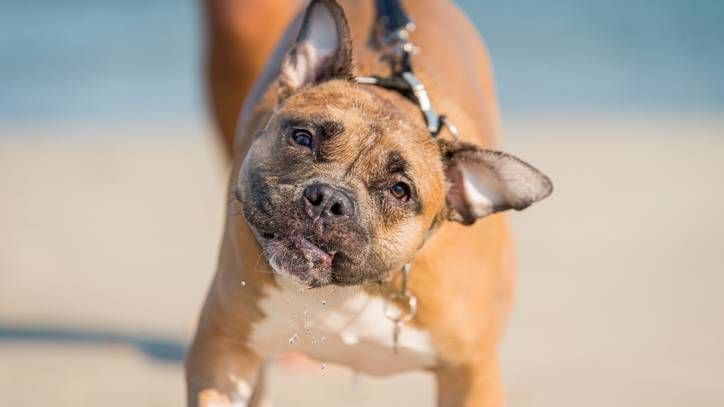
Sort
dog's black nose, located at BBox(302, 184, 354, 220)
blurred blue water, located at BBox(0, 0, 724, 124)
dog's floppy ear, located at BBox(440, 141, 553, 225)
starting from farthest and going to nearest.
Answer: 1. blurred blue water, located at BBox(0, 0, 724, 124)
2. dog's floppy ear, located at BBox(440, 141, 553, 225)
3. dog's black nose, located at BBox(302, 184, 354, 220)

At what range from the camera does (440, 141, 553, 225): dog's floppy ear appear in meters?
3.41

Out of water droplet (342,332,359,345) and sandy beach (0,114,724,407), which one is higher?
water droplet (342,332,359,345)

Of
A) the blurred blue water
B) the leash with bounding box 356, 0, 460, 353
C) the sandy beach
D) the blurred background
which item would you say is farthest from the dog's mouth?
the blurred blue water

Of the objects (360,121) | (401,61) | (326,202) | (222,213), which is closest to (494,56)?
(222,213)

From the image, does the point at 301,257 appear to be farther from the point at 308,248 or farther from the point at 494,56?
the point at 494,56

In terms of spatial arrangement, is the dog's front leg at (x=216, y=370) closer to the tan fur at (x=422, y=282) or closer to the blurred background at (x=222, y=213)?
the tan fur at (x=422, y=282)

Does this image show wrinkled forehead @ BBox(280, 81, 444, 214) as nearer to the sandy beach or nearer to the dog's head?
the dog's head

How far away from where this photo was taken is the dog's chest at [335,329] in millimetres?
3496

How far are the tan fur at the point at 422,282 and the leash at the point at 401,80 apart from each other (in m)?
0.03

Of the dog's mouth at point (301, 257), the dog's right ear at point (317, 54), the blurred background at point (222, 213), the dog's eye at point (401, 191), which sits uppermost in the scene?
the dog's right ear at point (317, 54)

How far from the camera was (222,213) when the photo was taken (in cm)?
707

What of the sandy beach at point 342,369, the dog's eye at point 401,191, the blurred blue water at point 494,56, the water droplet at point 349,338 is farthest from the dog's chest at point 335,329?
the blurred blue water at point 494,56

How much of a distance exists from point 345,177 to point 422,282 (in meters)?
0.44

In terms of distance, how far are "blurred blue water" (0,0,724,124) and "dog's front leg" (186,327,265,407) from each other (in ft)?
19.7
